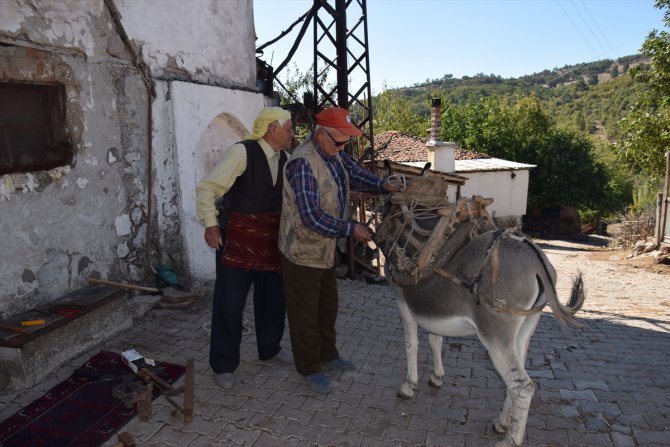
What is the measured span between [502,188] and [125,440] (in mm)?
21432

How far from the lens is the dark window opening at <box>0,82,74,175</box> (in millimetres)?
3807

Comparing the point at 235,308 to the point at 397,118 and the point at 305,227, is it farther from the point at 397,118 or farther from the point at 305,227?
the point at 397,118

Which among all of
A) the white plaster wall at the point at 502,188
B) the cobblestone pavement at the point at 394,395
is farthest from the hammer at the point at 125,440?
the white plaster wall at the point at 502,188

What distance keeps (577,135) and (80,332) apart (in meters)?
28.5

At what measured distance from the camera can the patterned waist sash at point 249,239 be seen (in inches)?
134

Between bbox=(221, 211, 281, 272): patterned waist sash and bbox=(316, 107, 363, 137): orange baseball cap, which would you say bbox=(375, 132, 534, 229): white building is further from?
bbox=(316, 107, 363, 137): orange baseball cap

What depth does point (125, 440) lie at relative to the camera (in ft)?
9.05

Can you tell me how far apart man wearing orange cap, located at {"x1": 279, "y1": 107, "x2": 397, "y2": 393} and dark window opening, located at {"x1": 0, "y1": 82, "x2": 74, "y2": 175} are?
235 centimetres

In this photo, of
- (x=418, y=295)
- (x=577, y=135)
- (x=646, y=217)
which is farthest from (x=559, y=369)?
(x=577, y=135)

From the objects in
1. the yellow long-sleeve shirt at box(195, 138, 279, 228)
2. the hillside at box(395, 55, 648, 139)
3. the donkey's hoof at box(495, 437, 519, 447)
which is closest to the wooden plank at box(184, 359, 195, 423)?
the yellow long-sleeve shirt at box(195, 138, 279, 228)

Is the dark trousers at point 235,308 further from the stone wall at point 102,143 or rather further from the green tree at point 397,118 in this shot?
the green tree at point 397,118

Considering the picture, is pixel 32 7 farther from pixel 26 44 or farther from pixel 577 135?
pixel 577 135

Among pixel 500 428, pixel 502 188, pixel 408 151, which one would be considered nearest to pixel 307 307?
pixel 500 428

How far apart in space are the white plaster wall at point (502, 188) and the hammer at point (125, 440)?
63.0ft
